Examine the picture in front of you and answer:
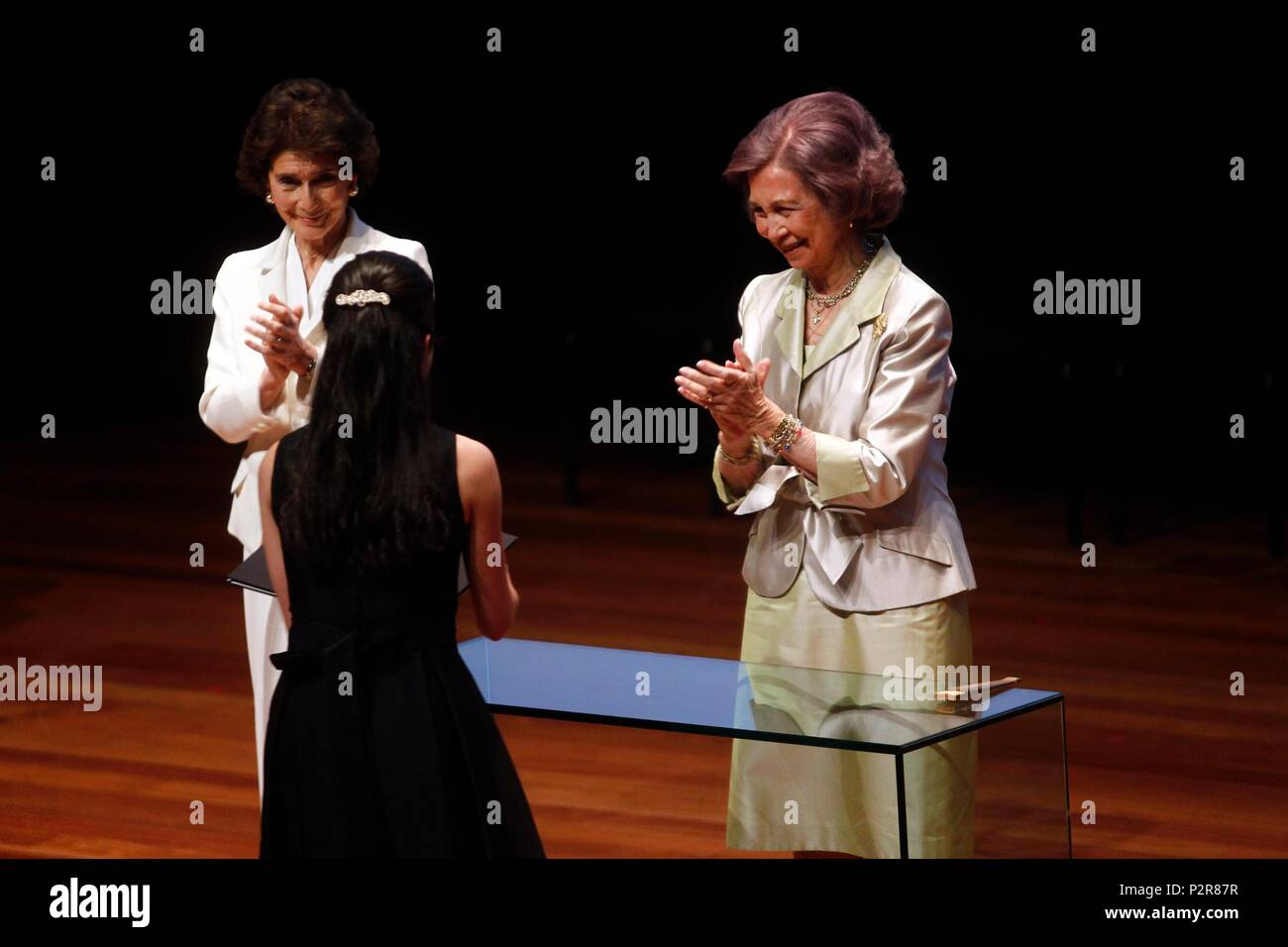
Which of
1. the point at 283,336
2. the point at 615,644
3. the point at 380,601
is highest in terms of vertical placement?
the point at 283,336

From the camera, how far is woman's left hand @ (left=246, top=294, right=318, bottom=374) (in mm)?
3363

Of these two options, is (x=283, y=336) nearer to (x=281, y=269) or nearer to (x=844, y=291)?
(x=281, y=269)

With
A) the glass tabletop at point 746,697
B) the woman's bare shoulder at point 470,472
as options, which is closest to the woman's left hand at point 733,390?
the glass tabletop at point 746,697

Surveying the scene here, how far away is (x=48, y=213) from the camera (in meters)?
9.55

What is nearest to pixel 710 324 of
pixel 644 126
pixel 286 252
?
pixel 644 126

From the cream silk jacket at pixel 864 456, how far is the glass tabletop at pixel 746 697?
0.62 ft

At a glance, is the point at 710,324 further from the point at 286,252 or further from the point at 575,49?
the point at 286,252

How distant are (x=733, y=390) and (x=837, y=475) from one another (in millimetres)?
222

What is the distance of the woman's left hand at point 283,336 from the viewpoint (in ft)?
11.0

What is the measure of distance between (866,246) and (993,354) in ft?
14.9

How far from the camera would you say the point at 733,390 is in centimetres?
329
